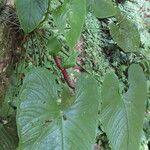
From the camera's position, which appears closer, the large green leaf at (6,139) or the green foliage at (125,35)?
the large green leaf at (6,139)

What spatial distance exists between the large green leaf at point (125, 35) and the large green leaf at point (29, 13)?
69 cm

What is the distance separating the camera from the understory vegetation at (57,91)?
1422mm

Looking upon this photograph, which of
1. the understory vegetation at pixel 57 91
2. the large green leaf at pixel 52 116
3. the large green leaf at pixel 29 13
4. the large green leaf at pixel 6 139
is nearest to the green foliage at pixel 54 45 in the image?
the understory vegetation at pixel 57 91

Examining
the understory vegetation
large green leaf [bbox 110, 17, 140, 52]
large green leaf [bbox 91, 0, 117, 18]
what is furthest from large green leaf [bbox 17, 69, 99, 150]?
large green leaf [bbox 110, 17, 140, 52]

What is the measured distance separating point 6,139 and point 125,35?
98cm

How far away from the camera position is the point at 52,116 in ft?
4.77

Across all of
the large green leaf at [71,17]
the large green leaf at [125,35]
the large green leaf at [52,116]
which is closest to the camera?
the large green leaf at [52,116]

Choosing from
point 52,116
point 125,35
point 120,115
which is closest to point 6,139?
point 52,116

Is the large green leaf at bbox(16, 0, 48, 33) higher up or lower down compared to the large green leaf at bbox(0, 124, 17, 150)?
higher up

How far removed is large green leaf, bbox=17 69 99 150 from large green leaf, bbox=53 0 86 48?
19 centimetres

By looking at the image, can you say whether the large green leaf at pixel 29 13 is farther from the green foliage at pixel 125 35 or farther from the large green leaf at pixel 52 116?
the green foliage at pixel 125 35

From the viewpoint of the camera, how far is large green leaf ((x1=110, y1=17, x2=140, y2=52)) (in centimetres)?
221

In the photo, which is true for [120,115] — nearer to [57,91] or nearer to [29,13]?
[57,91]

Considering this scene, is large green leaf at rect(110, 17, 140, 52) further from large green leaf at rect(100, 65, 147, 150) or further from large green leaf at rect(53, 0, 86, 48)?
large green leaf at rect(53, 0, 86, 48)
